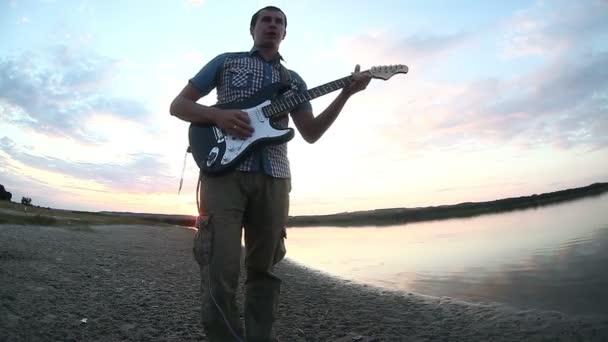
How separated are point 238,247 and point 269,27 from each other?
1.99 metres

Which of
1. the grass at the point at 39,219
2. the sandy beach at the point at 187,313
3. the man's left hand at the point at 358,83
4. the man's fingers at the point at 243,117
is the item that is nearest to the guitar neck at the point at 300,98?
the man's left hand at the point at 358,83

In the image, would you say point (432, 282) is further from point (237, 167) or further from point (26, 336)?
point (26, 336)

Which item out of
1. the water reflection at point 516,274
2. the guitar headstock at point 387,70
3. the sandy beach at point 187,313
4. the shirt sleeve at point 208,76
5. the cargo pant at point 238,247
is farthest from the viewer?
the water reflection at point 516,274

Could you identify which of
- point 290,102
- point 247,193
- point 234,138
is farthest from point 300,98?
point 247,193

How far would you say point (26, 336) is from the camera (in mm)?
3332

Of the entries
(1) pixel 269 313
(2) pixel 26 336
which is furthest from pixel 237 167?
(2) pixel 26 336

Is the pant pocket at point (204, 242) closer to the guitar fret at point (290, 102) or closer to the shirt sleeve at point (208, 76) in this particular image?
the shirt sleeve at point (208, 76)

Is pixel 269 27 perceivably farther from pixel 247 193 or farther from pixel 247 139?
pixel 247 193

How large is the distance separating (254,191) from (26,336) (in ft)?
8.71

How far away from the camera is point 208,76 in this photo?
3096 millimetres

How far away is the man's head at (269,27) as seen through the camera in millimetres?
3279

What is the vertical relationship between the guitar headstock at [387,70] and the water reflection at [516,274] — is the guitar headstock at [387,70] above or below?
above

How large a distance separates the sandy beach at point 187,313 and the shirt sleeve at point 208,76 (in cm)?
264

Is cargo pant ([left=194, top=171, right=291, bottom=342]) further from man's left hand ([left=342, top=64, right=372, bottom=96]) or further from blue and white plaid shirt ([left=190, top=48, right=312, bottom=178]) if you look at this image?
man's left hand ([left=342, top=64, right=372, bottom=96])
